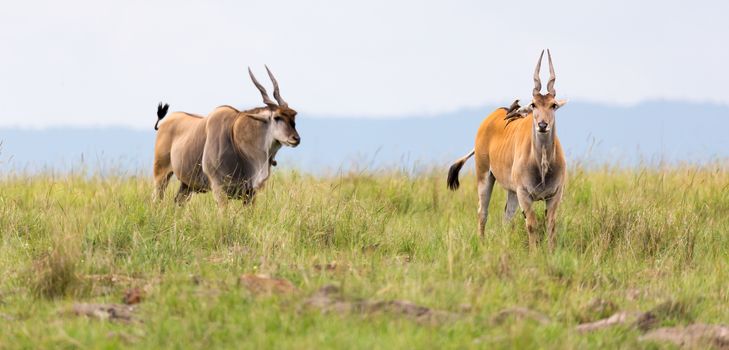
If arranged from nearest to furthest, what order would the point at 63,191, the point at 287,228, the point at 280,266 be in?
the point at 280,266
the point at 287,228
the point at 63,191

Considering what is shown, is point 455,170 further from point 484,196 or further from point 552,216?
point 552,216

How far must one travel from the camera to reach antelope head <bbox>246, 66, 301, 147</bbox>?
10266mm

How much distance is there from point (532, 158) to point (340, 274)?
3.00 metres

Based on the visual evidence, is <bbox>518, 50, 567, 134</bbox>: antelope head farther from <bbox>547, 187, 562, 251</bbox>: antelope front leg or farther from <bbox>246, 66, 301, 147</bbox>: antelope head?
<bbox>246, 66, 301, 147</bbox>: antelope head

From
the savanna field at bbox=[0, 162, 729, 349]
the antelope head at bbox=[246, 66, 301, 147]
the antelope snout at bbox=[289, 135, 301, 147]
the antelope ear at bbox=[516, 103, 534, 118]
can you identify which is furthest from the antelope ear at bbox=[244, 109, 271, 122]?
the antelope ear at bbox=[516, 103, 534, 118]

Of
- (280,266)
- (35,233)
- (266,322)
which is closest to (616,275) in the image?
(280,266)

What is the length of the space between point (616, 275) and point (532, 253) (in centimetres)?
68

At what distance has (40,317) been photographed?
20.6ft

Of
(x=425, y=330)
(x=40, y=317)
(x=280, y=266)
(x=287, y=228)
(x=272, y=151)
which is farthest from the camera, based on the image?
(x=272, y=151)

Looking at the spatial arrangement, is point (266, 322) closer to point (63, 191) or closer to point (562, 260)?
point (562, 260)

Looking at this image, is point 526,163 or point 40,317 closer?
point 40,317

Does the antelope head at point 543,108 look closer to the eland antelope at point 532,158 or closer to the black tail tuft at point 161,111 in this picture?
the eland antelope at point 532,158

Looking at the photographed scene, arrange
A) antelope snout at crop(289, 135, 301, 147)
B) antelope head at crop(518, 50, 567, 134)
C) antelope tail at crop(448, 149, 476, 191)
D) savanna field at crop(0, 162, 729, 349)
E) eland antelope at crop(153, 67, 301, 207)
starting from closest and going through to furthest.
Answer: savanna field at crop(0, 162, 729, 349) → antelope head at crop(518, 50, 567, 134) → antelope snout at crop(289, 135, 301, 147) → eland antelope at crop(153, 67, 301, 207) → antelope tail at crop(448, 149, 476, 191)

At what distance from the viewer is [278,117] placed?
33.9 feet
